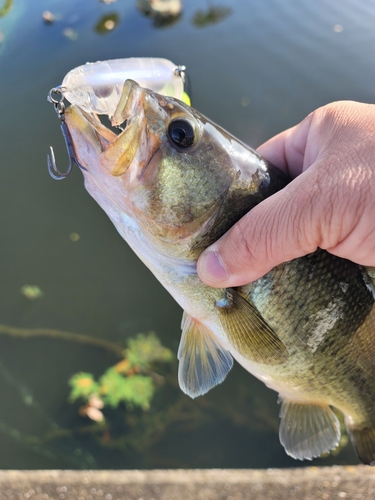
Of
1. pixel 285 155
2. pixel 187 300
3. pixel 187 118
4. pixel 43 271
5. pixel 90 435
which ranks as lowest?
pixel 90 435

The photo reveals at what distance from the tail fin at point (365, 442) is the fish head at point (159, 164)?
53.9 inches

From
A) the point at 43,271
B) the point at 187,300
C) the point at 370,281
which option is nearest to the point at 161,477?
the point at 187,300

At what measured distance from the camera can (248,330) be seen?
57.4 inches

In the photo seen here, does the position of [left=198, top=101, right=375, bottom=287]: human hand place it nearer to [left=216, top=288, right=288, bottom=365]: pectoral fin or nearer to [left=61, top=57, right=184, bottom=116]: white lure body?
[left=216, top=288, right=288, bottom=365]: pectoral fin

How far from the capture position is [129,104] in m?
1.25

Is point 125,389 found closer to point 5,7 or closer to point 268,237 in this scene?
point 268,237

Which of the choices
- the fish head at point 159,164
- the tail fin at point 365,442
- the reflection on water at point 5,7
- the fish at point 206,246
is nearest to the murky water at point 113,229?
the reflection on water at point 5,7

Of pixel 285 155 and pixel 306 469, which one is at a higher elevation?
pixel 285 155

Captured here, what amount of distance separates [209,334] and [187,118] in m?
0.92

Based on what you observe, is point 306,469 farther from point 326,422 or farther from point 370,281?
point 370,281

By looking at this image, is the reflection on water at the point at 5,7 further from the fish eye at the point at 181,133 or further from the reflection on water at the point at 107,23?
the fish eye at the point at 181,133

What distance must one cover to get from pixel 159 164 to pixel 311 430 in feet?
4.89

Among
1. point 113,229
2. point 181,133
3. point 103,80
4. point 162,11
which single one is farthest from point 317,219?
point 162,11

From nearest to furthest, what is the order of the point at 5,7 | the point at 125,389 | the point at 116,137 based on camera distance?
the point at 116,137 < the point at 125,389 < the point at 5,7
